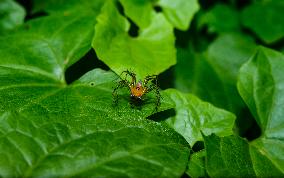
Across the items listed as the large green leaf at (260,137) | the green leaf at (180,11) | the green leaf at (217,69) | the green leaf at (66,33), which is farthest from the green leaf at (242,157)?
the green leaf at (180,11)

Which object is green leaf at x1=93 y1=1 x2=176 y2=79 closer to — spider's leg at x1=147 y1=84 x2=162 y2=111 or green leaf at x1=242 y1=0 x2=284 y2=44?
spider's leg at x1=147 y1=84 x2=162 y2=111

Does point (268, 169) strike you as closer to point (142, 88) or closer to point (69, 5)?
point (142, 88)

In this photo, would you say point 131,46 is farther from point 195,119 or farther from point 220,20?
point 220,20

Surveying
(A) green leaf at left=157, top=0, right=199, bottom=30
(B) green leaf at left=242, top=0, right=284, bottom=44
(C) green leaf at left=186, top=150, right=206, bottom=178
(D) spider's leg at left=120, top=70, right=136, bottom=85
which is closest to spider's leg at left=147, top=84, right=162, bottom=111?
(D) spider's leg at left=120, top=70, right=136, bottom=85

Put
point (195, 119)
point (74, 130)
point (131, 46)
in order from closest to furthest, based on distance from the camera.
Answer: point (74, 130) → point (195, 119) → point (131, 46)

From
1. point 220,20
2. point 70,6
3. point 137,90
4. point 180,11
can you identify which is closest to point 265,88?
point 137,90

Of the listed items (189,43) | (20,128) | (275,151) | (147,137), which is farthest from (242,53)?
(20,128)
